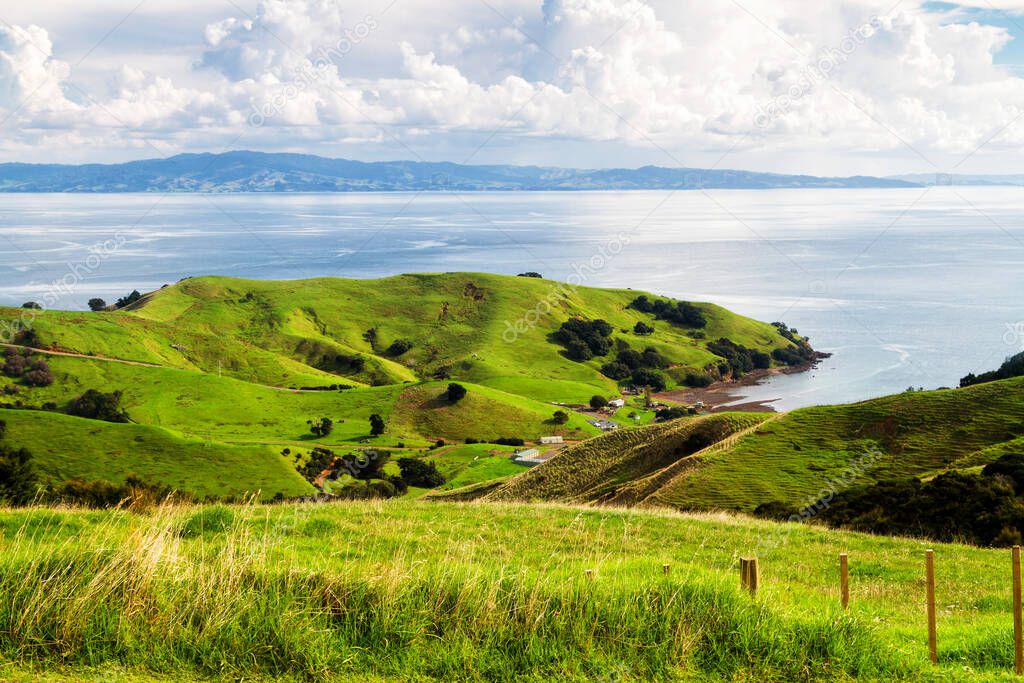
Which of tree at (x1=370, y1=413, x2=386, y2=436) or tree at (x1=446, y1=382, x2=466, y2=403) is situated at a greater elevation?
tree at (x1=446, y1=382, x2=466, y2=403)

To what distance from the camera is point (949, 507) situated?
21.1 m

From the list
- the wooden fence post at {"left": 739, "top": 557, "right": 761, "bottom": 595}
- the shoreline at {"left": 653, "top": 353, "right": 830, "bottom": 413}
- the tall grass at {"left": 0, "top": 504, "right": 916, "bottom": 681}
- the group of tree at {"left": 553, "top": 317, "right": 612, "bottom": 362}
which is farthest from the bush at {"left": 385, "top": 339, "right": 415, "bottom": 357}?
the wooden fence post at {"left": 739, "top": 557, "right": 761, "bottom": 595}

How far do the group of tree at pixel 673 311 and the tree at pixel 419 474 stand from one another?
103m

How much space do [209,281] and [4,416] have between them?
97.9 meters

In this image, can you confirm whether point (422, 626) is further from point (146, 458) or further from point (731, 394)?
point (731, 394)

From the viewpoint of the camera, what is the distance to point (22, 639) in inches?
286

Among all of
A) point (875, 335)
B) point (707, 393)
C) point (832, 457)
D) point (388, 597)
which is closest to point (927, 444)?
point (832, 457)

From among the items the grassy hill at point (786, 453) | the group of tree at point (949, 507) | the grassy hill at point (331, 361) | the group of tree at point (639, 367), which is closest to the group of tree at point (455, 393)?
the grassy hill at point (331, 361)

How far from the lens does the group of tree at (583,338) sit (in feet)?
493

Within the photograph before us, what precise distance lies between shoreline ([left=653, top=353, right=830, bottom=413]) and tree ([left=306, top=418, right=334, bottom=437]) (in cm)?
5808

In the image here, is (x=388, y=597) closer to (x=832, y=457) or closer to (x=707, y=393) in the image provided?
(x=832, y=457)

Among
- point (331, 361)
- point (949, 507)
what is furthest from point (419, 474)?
point (331, 361)

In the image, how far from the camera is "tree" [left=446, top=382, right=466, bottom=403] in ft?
342

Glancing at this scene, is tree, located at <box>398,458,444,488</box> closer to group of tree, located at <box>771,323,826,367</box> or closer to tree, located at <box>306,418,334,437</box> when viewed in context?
tree, located at <box>306,418,334,437</box>
